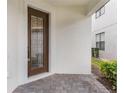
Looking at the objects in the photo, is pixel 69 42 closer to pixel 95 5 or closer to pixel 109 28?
pixel 95 5

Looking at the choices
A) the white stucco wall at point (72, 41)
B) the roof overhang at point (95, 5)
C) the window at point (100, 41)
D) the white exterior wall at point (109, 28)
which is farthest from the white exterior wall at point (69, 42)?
the window at point (100, 41)

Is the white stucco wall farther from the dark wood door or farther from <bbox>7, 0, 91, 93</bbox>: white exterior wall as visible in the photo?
the dark wood door

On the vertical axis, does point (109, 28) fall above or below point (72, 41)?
above

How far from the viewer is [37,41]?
5.46 m

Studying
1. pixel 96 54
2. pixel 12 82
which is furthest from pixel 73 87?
pixel 96 54

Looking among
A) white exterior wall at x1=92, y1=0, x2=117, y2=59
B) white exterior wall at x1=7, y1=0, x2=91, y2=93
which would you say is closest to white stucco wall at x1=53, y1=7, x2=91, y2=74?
white exterior wall at x1=7, y1=0, x2=91, y2=93

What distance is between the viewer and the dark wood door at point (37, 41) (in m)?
5.05

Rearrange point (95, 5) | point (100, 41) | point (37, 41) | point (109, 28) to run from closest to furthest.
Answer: point (95, 5)
point (37, 41)
point (109, 28)
point (100, 41)

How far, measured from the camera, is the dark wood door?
199 inches

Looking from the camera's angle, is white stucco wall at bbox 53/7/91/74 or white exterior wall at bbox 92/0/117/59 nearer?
white stucco wall at bbox 53/7/91/74

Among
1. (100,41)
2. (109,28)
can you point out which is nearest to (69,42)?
(109,28)

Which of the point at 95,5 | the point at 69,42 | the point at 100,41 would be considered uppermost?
the point at 95,5

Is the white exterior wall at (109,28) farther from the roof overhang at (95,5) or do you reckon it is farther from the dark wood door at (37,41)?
the dark wood door at (37,41)
